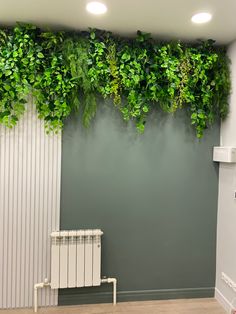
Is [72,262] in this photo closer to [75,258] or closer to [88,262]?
[75,258]

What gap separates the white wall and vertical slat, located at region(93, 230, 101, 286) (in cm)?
128

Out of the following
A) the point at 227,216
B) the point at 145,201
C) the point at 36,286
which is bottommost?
the point at 36,286

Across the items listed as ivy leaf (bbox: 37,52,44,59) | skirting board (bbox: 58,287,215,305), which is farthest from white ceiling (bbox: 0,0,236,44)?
skirting board (bbox: 58,287,215,305)

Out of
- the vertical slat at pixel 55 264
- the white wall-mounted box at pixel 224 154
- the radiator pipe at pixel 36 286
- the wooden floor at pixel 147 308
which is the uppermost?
the white wall-mounted box at pixel 224 154

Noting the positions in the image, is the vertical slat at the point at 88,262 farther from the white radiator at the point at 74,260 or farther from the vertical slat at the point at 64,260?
the vertical slat at the point at 64,260

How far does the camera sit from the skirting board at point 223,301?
118 inches

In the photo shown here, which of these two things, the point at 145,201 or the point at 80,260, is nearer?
the point at 80,260

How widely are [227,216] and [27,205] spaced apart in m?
2.00

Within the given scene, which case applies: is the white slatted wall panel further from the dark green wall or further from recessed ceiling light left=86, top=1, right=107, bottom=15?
recessed ceiling light left=86, top=1, right=107, bottom=15

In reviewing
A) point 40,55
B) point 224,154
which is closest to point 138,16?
point 40,55

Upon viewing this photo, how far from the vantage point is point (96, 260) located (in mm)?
2980

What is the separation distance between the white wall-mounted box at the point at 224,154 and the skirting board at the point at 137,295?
141 cm

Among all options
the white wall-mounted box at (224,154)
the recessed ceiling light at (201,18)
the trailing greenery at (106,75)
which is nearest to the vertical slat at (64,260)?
the trailing greenery at (106,75)

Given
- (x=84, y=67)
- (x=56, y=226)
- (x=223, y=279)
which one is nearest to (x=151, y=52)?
(x=84, y=67)
